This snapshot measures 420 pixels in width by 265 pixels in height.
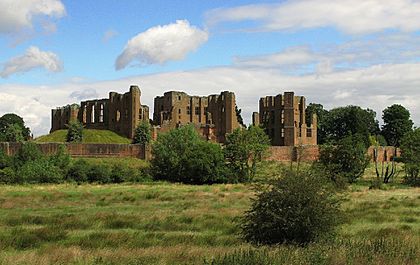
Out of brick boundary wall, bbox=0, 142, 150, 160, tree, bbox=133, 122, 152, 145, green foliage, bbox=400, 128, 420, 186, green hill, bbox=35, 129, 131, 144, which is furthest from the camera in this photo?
green hill, bbox=35, 129, 131, 144

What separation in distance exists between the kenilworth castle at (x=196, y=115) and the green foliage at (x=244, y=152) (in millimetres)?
36484

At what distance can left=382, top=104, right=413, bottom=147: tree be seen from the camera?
12719 centimetres

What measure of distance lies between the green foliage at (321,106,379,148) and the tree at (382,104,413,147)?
492 cm

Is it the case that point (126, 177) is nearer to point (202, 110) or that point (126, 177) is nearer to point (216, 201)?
point (216, 201)

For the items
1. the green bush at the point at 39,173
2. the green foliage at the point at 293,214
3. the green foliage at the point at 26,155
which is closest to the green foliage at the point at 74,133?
the green foliage at the point at 26,155

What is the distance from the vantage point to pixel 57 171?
199ft

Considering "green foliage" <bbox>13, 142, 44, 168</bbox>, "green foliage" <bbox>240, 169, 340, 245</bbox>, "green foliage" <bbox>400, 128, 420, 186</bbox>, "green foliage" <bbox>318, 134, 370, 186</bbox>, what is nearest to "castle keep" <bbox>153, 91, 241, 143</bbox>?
"green foliage" <bbox>13, 142, 44, 168</bbox>

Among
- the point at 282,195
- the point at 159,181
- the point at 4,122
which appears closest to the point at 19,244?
the point at 282,195

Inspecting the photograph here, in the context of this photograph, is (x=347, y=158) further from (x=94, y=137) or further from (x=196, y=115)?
(x=196, y=115)

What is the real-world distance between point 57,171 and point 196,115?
6034cm

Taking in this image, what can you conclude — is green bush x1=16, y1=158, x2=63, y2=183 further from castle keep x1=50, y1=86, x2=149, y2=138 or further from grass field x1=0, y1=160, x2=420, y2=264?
castle keep x1=50, y1=86, x2=149, y2=138

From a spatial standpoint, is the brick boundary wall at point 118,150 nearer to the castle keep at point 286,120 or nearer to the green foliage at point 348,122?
the castle keep at point 286,120

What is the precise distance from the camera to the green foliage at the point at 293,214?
54.8 feet

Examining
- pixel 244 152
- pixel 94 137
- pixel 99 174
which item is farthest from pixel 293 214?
pixel 94 137
